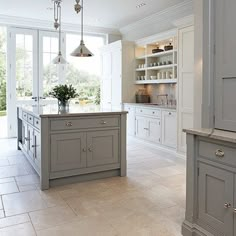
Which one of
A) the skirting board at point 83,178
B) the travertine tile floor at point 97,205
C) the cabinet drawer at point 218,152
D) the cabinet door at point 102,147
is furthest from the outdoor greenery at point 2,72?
the cabinet drawer at point 218,152

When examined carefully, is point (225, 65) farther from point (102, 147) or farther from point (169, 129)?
point (169, 129)

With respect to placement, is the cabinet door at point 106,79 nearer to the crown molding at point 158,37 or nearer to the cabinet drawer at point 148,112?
the crown molding at point 158,37

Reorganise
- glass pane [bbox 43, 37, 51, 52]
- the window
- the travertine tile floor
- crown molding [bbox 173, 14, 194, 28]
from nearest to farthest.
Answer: the travertine tile floor < crown molding [bbox 173, 14, 194, 28] < glass pane [bbox 43, 37, 51, 52] < the window

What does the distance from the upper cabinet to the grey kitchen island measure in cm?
248

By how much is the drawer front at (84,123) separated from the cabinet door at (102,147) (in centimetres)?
10

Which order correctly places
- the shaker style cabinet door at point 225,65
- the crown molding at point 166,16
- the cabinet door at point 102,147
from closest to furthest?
the shaker style cabinet door at point 225,65 → the cabinet door at point 102,147 → the crown molding at point 166,16

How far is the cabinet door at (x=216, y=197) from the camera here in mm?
1863

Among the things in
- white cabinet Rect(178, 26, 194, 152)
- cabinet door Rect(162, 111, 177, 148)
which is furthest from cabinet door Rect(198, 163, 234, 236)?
cabinet door Rect(162, 111, 177, 148)

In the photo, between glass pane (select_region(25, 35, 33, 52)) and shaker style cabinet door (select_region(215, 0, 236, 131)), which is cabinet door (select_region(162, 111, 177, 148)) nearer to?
shaker style cabinet door (select_region(215, 0, 236, 131))

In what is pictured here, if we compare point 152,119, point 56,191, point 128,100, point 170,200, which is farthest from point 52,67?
point 170,200

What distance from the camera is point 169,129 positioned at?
17.9 ft

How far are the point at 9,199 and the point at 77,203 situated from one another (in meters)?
0.77

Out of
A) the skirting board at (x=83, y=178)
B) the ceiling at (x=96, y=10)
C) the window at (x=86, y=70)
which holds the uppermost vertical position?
the ceiling at (x=96, y=10)

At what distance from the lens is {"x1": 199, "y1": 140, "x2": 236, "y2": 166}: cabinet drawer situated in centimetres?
183
